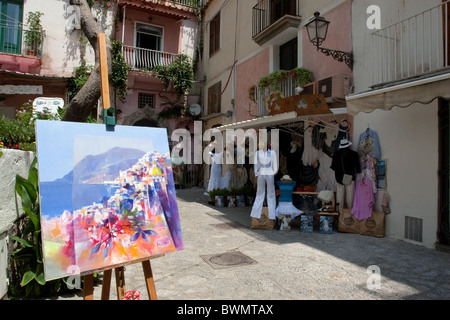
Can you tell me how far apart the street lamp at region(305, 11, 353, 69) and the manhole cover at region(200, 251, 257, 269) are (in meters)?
4.54

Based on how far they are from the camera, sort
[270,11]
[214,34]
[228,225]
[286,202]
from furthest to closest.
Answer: [214,34] → [270,11] → [228,225] → [286,202]

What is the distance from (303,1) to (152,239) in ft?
27.5

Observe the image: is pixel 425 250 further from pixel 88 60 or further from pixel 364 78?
pixel 88 60

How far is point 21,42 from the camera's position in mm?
12625

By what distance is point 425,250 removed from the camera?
511 cm

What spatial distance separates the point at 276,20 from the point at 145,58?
7512mm

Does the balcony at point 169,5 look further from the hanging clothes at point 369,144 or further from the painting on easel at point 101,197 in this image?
the painting on easel at point 101,197

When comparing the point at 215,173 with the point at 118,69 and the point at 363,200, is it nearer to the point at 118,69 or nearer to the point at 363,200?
the point at 363,200

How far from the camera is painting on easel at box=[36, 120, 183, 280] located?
7.20 feet

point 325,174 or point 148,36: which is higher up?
point 148,36

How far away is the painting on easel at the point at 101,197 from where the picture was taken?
7.20 feet

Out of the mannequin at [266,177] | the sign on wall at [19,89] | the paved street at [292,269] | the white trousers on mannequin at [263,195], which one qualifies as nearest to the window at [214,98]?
the sign on wall at [19,89]

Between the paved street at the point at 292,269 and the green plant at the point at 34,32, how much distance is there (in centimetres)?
1128

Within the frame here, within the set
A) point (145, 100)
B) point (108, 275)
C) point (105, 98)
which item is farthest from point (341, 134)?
point (145, 100)
